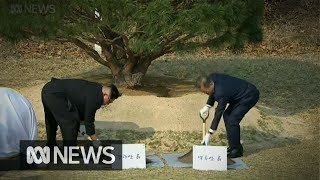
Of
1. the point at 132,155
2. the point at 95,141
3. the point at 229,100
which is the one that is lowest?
the point at 132,155

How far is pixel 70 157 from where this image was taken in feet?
24.1

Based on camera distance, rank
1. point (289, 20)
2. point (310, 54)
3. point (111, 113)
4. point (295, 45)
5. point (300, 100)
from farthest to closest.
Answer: point (289, 20)
point (295, 45)
point (310, 54)
point (300, 100)
point (111, 113)

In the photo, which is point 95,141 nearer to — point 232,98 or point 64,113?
point 64,113

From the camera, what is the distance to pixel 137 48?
28.7ft

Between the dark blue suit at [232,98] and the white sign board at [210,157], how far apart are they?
36cm

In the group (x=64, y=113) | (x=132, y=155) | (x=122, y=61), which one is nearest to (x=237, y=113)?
(x=132, y=155)

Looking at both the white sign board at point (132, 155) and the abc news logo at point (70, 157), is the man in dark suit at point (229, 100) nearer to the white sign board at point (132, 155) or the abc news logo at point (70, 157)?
the white sign board at point (132, 155)

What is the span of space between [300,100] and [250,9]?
8.98 feet

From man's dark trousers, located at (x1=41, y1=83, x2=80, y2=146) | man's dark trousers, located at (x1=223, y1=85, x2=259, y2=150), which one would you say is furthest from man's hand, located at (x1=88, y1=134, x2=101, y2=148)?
man's dark trousers, located at (x1=223, y1=85, x2=259, y2=150)

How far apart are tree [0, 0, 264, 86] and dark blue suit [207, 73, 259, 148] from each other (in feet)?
3.94

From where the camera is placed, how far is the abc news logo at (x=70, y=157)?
7113 mm

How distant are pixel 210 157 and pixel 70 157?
1.61 m

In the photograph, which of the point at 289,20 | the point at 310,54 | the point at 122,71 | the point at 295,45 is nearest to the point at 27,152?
the point at 122,71

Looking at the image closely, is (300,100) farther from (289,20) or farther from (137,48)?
(289,20)
